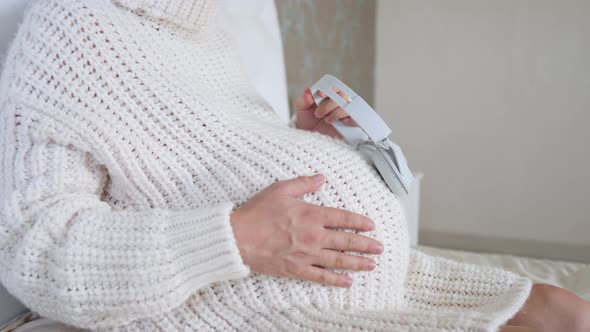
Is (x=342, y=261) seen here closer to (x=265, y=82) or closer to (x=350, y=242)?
(x=350, y=242)

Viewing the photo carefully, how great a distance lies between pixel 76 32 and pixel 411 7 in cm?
183

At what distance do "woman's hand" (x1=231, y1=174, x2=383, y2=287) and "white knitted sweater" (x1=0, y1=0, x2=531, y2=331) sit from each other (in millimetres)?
24

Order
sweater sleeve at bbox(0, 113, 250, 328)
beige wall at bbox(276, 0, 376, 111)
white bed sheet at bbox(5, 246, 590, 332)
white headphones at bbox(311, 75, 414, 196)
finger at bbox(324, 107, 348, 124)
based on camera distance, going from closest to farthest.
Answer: sweater sleeve at bbox(0, 113, 250, 328) → white headphones at bbox(311, 75, 414, 196) → finger at bbox(324, 107, 348, 124) → white bed sheet at bbox(5, 246, 590, 332) → beige wall at bbox(276, 0, 376, 111)

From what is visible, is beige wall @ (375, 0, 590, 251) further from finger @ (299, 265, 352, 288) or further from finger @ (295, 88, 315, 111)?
finger @ (299, 265, 352, 288)

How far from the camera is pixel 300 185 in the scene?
794mm

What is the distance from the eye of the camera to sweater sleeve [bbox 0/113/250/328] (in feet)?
2.39

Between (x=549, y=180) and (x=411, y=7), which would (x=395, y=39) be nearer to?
(x=411, y=7)

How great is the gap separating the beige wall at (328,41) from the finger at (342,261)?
147cm

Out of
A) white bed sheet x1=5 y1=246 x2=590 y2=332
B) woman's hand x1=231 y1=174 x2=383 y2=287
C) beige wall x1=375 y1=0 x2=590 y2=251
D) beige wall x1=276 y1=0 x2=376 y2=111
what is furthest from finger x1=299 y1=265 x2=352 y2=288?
beige wall x1=375 y1=0 x2=590 y2=251

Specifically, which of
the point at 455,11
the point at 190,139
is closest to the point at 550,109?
the point at 455,11

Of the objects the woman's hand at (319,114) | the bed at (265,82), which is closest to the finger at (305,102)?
the woman's hand at (319,114)

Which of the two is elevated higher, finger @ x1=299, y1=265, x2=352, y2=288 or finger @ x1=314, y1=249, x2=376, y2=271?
finger @ x1=314, y1=249, x2=376, y2=271

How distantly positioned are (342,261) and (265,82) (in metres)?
0.86

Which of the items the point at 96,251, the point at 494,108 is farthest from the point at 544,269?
the point at 494,108
